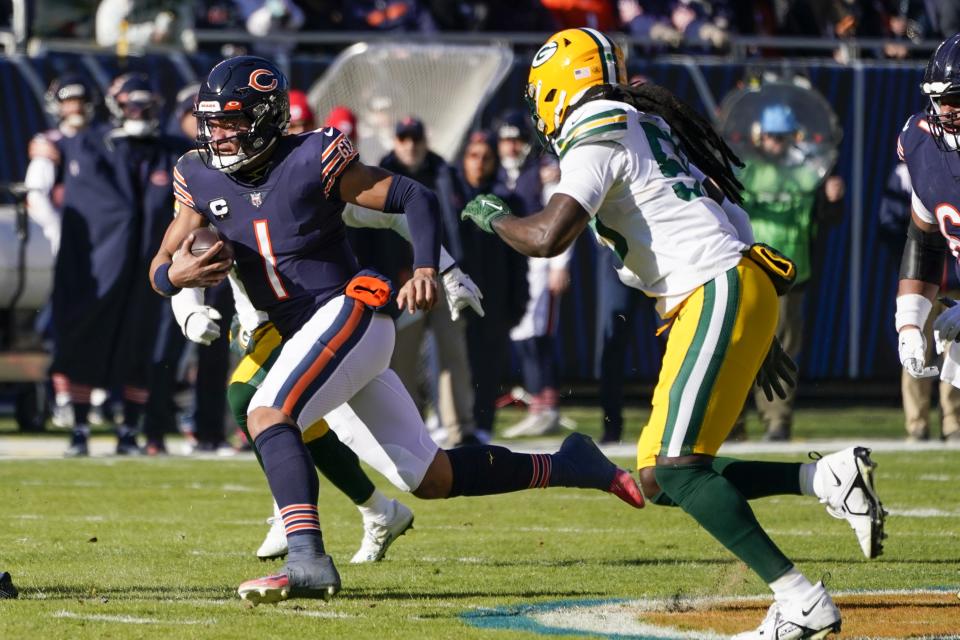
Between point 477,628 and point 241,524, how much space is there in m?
2.45

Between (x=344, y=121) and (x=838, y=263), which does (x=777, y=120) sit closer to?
(x=838, y=263)

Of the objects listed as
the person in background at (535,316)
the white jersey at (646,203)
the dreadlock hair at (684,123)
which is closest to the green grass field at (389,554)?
the white jersey at (646,203)

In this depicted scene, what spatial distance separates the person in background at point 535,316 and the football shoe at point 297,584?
6103mm

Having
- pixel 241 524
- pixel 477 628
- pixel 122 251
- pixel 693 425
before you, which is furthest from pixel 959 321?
pixel 122 251

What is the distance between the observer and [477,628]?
14.8ft

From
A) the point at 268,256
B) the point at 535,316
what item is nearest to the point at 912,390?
the point at 535,316

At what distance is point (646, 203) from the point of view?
4.60 metres

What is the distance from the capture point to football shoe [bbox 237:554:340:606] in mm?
4480

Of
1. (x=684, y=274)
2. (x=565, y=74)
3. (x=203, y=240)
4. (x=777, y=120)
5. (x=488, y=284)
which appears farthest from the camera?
(x=777, y=120)

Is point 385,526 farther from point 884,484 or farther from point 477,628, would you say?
point 884,484

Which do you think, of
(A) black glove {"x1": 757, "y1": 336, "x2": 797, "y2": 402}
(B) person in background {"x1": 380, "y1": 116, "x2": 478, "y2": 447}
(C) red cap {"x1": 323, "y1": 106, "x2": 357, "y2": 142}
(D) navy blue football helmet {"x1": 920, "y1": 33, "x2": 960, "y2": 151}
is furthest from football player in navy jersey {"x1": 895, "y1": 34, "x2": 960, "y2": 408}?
(C) red cap {"x1": 323, "y1": 106, "x2": 357, "y2": 142}

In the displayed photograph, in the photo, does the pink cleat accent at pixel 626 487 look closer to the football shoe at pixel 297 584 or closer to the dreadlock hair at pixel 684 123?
the dreadlock hair at pixel 684 123

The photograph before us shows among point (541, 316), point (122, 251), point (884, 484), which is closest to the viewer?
point (884, 484)

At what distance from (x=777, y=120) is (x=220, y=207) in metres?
6.00
